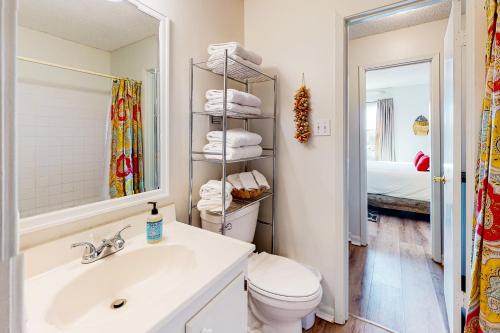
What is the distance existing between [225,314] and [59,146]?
86 centimetres

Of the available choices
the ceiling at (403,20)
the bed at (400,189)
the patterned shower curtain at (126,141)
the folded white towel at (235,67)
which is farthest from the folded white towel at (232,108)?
the bed at (400,189)

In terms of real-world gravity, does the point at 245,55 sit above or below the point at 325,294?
above

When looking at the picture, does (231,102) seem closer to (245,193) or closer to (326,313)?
(245,193)

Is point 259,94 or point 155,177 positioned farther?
point 259,94

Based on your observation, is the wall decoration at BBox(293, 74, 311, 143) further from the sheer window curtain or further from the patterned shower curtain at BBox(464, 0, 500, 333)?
the sheer window curtain

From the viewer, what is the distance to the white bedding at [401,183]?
341cm

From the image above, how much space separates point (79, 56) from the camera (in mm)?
968

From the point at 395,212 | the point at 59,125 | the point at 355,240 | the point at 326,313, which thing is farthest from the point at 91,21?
the point at 395,212

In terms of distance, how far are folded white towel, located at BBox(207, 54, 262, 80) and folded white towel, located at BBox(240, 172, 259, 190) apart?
26.3 inches

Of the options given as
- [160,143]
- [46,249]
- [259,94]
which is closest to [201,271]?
[46,249]

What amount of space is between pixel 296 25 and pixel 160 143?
47.2 inches

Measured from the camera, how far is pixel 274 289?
1.28 metres

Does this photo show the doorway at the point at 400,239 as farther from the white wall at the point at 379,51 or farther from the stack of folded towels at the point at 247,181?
the stack of folded towels at the point at 247,181

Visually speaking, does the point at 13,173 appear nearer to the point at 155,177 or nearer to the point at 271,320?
the point at 155,177
